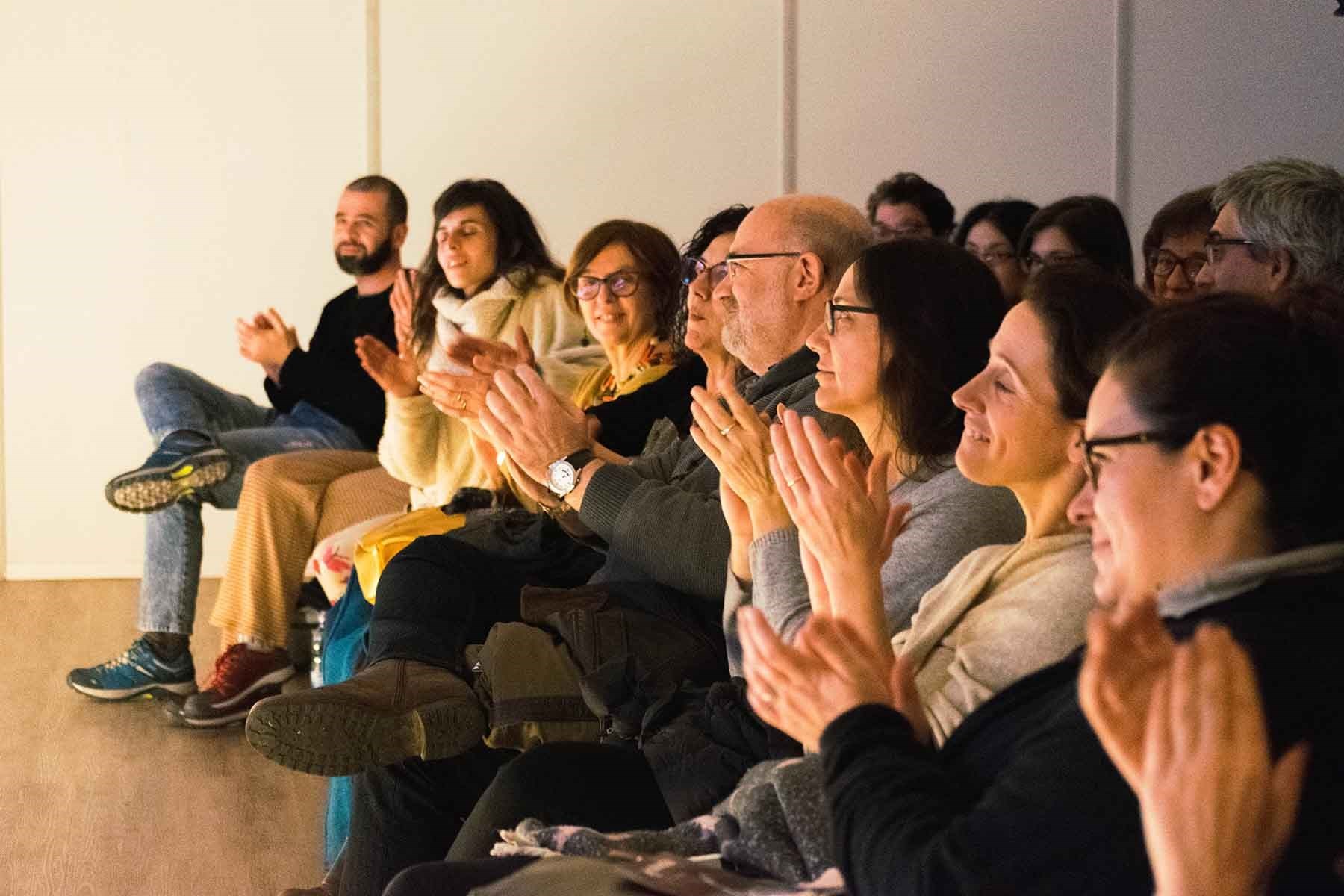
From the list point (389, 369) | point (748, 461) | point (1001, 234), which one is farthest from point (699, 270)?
point (1001, 234)

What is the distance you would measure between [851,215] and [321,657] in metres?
1.42

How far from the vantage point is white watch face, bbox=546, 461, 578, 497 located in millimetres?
2572

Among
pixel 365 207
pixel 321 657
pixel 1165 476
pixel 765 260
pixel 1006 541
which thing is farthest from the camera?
pixel 365 207

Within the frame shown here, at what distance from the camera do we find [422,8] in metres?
5.50

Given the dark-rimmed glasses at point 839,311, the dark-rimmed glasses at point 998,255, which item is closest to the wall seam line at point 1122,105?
the dark-rimmed glasses at point 998,255

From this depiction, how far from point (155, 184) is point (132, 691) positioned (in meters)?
2.10

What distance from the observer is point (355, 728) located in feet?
7.63

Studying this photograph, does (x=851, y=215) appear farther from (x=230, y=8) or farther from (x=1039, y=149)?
(x=230, y=8)

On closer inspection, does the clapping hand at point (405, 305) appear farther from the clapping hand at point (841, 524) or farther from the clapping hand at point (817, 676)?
the clapping hand at point (817, 676)

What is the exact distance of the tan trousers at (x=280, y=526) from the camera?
156 inches

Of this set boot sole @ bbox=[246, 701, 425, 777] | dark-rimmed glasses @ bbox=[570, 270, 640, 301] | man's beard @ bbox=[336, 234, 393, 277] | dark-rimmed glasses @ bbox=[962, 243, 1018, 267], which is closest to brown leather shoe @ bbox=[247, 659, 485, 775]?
boot sole @ bbox=[246, 701, 425, 777]

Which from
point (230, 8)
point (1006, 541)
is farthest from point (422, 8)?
point (1006, 541)

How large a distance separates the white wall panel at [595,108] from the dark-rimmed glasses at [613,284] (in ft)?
7.57

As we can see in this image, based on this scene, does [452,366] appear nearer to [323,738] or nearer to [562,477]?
[562,477]
